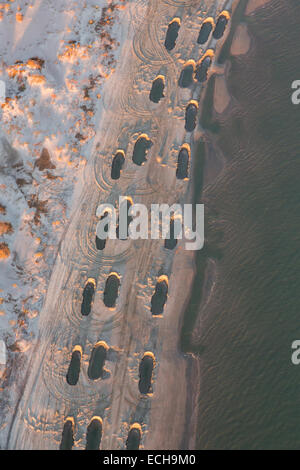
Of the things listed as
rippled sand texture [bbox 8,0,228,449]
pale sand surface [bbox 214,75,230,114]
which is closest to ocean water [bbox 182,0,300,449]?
pale sand surface [bbox 214,75,230,114]

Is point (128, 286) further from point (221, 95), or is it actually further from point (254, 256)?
point (221, 95)

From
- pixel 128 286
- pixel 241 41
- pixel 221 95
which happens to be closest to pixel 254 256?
pixel 128 286

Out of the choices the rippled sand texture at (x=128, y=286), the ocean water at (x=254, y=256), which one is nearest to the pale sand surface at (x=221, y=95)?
the ocean water at (x=254, y=256)

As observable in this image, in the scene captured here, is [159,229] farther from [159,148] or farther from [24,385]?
[24,385]

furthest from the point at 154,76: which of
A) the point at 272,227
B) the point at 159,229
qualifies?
the point at 272,227

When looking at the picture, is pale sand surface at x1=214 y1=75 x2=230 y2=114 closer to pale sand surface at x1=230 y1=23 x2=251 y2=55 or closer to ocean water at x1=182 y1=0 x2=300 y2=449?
ocean water at x1=182 y1=0 x2=300 y2=449

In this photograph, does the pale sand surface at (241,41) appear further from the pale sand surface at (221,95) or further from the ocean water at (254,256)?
the pale sand surface at (221,95)
